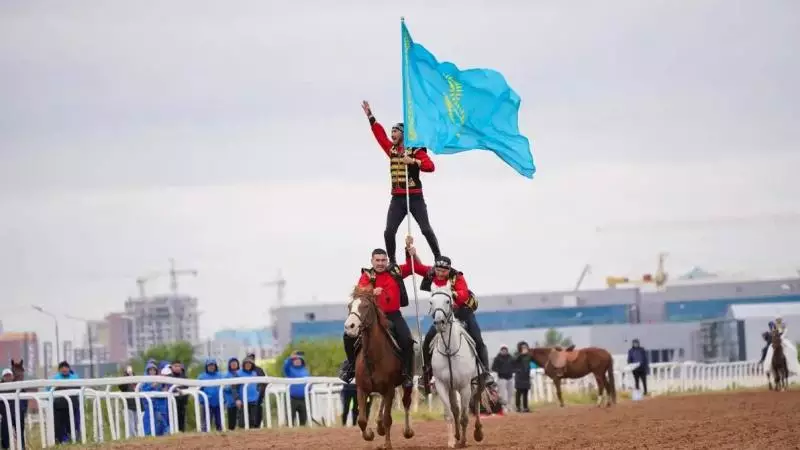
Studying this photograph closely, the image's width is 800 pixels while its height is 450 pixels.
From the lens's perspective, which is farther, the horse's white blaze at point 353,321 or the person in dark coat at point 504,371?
the person in dark coat at point 504,371

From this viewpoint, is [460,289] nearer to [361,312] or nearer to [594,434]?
[361,312]

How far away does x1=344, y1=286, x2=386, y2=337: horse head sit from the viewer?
21328mm

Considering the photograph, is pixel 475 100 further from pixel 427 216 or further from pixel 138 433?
pixel 138 433

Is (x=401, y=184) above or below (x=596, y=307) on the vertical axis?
above

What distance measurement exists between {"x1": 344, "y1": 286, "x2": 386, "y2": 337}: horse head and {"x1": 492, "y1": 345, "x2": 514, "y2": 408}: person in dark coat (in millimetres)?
24282

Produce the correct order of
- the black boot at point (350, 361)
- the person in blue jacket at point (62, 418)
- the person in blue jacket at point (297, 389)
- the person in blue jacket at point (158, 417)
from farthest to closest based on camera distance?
the person in blue jacket at point (297, 389) < the person in blue jacket at point (158, 417) < the person in blue jacket at point (62, 418) < the black boot at point (350, 361)

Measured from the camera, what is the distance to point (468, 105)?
2505 centimetres

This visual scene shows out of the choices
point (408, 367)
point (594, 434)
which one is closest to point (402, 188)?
point (408, 367)

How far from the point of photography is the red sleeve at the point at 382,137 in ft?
76.2

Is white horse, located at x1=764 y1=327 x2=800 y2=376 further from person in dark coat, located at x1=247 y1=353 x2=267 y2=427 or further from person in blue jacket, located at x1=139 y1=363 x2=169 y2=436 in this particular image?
person in blue jacket, located at x1=139 y1=363 x2=169 y2=436

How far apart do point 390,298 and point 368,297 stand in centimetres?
70

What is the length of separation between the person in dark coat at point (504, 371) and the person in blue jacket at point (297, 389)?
1167cm

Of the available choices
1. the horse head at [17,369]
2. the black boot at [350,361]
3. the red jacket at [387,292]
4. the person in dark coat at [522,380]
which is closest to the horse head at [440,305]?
the red jacket at [387,292]

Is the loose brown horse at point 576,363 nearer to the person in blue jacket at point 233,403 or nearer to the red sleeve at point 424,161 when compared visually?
the person in blue jacket at point 233,403
